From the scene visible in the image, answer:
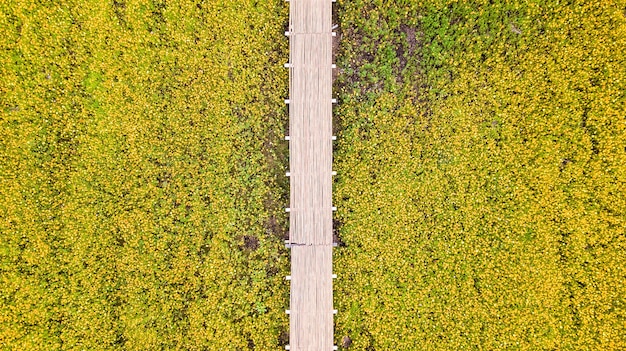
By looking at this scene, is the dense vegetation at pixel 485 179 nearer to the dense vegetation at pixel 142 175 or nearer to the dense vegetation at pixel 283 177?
the dense vegetation at pixel 283 177

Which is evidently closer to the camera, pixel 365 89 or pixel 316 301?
pixel 316 301

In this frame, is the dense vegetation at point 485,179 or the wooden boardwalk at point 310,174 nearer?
the wooden boardwalk at point 310,174

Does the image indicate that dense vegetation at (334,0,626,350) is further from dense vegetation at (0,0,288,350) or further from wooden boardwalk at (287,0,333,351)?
dense vegetation at (0,0,288,350)

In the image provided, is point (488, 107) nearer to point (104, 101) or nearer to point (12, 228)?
point (104, 101)

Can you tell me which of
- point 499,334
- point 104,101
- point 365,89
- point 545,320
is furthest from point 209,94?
point 545,320

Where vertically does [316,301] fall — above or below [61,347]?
above

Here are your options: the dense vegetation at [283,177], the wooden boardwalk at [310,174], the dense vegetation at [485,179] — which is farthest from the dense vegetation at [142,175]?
the dense vegetation at [485,179]

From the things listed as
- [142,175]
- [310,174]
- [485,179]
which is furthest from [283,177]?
[485,179]
